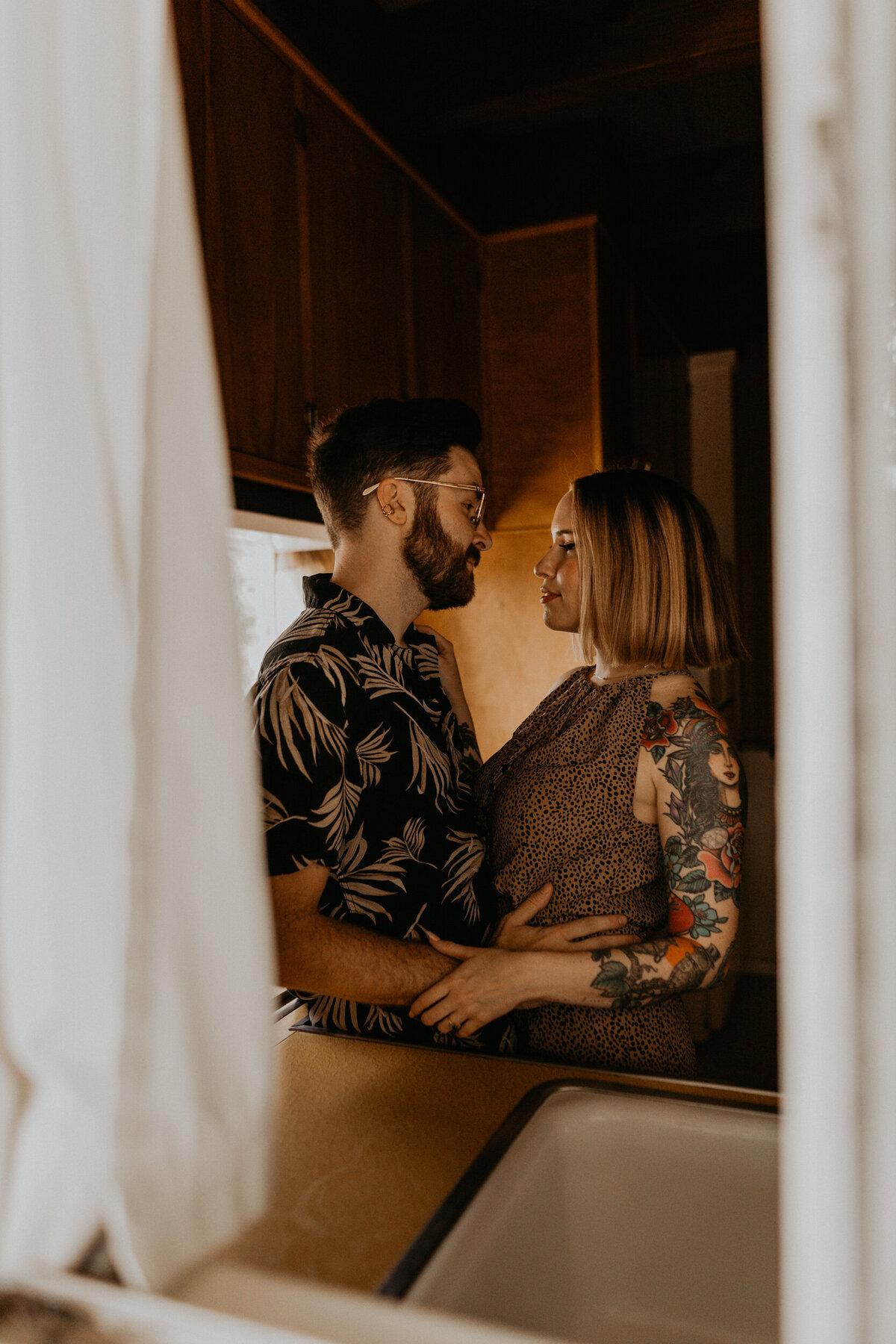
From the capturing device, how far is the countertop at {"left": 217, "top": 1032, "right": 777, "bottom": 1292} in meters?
0.70

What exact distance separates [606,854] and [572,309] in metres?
1.96

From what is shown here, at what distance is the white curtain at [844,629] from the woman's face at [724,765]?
82 cm

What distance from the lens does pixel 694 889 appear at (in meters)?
1.14

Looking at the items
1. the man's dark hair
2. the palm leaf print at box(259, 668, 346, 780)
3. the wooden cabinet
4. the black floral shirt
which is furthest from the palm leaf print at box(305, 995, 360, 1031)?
the wooden cabinet

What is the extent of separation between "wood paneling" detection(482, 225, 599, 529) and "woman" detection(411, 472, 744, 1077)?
3.80ft

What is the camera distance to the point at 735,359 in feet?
14.6

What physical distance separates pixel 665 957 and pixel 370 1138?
44cm

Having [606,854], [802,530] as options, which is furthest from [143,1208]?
[606,854]

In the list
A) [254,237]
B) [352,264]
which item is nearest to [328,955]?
[254,237]

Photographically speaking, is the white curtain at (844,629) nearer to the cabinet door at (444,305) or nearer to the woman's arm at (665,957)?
the woman's arm at (665,957)

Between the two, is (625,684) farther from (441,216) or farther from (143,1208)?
(441,216)

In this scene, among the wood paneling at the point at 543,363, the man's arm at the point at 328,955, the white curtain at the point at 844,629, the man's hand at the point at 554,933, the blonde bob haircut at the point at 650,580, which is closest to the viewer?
the white curtain at the point at 844,629

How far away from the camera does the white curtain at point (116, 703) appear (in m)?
0.50

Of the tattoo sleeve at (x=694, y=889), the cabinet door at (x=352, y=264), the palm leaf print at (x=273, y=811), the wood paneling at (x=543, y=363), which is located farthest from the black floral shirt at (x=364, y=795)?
the wood paneling at (x=543, y=363)
